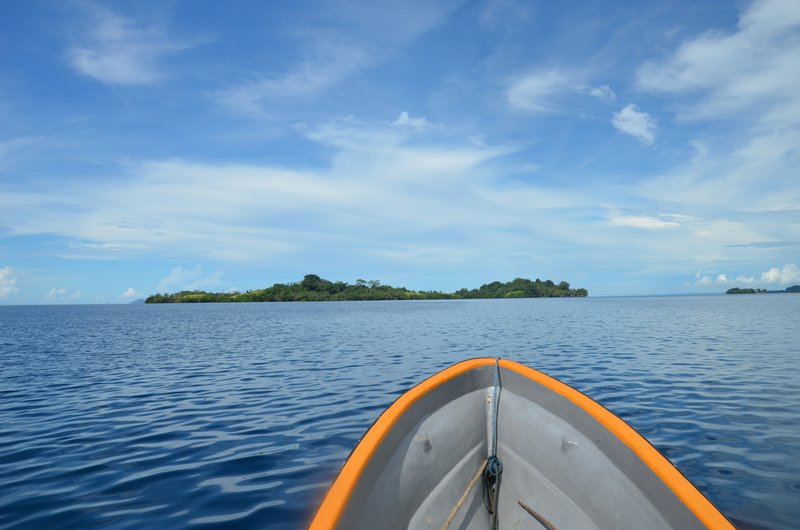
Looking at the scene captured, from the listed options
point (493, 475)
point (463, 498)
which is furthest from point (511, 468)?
point (463, 498)

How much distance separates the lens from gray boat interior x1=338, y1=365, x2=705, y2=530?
4316 millimetres

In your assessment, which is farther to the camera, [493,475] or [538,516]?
[493,475]

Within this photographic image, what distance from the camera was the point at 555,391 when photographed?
5.05m

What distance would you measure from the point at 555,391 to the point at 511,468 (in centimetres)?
99

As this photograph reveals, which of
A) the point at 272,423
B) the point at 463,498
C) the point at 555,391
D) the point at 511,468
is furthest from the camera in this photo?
the point at 272,423

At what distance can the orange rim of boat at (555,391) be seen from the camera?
12.0ft

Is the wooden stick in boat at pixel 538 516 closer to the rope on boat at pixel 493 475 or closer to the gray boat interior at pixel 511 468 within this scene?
the gray boat interior at pixel 511 468

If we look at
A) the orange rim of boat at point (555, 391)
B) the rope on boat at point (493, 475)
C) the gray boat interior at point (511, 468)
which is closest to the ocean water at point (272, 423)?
the gray boat interior at point (511, 468)

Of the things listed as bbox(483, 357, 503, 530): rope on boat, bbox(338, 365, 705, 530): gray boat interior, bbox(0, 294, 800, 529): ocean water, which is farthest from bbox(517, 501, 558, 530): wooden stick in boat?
bbox(0, 294, 800, 529): ocean water

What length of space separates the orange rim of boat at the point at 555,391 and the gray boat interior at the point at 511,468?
7 cm

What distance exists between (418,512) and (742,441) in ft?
27.8

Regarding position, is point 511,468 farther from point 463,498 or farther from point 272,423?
point 272,423

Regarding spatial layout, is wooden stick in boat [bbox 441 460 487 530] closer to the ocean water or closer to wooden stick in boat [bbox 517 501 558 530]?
wooden stick in boat [bbox 517 501 558 530]

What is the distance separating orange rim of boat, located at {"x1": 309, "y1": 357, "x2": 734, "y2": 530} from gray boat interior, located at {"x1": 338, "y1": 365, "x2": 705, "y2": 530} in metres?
0.07
